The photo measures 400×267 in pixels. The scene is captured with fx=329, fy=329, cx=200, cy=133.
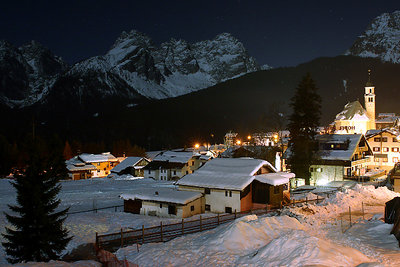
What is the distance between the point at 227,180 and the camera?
105 feet

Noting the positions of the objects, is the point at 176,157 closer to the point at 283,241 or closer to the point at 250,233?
the point at 250,233

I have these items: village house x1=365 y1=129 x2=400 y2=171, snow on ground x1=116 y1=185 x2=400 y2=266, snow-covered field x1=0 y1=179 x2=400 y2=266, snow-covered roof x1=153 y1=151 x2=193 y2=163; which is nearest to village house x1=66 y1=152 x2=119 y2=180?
snow-covered roof x1=153 y1=151 x2=193 y2=163

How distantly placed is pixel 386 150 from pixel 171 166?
42838mm

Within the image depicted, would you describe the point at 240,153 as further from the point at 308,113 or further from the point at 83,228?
the point at 83,228

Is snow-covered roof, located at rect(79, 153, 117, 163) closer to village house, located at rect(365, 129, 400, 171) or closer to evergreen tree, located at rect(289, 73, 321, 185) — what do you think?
evergreen tree, located at rect(289, 73, 321, 185)

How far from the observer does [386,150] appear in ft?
201

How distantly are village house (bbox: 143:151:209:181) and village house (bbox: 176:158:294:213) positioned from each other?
38.7 m

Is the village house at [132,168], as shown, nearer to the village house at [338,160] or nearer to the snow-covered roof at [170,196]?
the village house at [338,160]

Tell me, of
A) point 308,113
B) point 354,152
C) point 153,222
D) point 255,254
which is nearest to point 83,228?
point 153,222

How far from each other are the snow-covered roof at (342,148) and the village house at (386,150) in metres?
12.1

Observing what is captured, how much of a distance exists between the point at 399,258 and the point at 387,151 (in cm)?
5187

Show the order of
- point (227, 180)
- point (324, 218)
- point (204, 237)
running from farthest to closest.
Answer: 1. point (227, 180)
2. point (324, 218)
3. point (204, 237)

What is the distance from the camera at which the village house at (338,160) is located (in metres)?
47.9

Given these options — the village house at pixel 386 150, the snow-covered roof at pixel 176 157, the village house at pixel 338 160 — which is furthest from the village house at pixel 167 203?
the village house at pixel 386 150
